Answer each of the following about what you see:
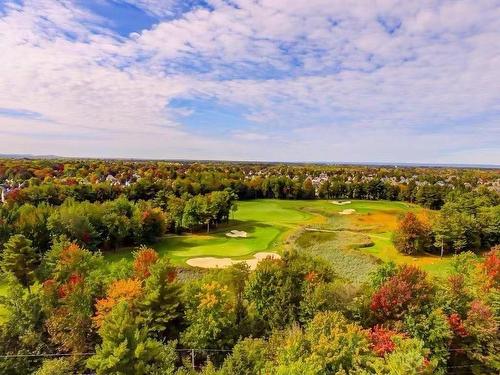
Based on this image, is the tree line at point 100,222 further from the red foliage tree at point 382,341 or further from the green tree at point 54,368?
the red foliage tree at point 382,341

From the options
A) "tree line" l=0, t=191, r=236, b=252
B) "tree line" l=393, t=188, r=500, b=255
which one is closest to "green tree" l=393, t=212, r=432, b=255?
"tree line" l=393, t=188, r=500, b=255

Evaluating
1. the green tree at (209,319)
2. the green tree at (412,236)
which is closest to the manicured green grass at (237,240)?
the green tree at (412,236)

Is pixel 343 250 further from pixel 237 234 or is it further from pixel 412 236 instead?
pixel 237 234

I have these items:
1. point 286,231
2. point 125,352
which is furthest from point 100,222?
point 125,352

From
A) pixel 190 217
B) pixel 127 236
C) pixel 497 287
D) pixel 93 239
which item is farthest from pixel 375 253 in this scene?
pixel 93 239

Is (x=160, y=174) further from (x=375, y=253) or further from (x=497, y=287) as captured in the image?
(x=497, y=287)

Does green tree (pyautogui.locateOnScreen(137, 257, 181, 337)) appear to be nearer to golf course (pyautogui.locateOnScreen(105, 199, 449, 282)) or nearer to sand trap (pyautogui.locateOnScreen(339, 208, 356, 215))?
golf course (pyautogui.locateOnScreen(105, 199, 449, 282))
